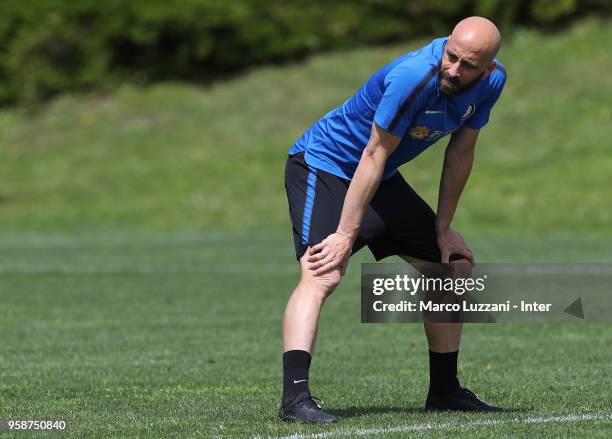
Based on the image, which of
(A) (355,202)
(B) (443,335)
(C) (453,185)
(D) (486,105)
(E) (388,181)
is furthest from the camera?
(B) (443,335)

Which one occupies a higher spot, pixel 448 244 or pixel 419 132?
pixel 419 132

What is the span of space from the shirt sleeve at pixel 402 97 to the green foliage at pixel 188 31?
30461 millimetres

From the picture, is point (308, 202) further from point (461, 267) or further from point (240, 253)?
point (240, 253)

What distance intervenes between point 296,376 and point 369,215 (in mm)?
895

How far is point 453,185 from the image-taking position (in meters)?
6.81

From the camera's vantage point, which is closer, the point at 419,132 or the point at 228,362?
the point at 419,132

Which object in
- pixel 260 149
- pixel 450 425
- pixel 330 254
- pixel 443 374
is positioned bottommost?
pixel 450 425

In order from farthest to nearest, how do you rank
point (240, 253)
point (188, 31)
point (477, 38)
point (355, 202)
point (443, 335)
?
1. point (188, 31)
2. point (240, 253)
3. point (443, 335)
4. point (355, 202)
5. point (477, 38)

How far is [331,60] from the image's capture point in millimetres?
38438

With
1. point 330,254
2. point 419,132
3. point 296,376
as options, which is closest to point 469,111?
point 419,132

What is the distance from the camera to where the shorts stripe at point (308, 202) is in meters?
6.40

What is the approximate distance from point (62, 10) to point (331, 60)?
784cm

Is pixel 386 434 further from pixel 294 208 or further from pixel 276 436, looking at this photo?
pixel 294 208

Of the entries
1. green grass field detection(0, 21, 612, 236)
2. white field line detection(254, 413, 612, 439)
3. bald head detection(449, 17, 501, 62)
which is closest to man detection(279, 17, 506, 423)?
bald head detection(449, 17, 501, 62)
